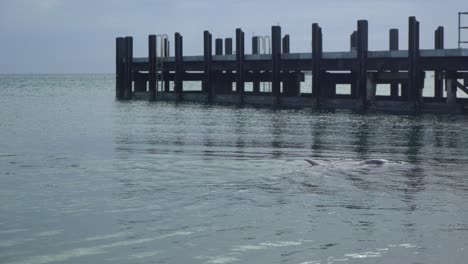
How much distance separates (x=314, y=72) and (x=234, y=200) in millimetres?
23545

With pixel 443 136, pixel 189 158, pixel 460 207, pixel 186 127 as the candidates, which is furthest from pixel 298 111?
pixel 460 207

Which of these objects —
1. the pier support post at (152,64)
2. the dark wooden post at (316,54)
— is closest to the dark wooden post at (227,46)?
the pier support post at (152,64)

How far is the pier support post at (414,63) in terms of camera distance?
28.9 metres

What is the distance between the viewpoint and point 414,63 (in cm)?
2905

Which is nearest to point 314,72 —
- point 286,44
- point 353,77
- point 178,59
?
point 353,77

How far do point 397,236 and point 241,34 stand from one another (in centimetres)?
3059

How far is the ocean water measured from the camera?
319 inches

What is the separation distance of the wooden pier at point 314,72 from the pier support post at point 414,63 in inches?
1.4

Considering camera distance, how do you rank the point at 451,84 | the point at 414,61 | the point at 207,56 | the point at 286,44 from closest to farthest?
the point at 414,61, the point at 451,84, the point at 207,56, the point at 286,44

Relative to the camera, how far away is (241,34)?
127ft

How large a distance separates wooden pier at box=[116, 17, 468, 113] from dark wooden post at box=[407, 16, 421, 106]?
35mm

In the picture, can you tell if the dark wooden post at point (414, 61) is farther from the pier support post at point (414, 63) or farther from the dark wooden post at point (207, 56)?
the dark wooden post at point (207, 56)

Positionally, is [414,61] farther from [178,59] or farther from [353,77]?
[178,59]

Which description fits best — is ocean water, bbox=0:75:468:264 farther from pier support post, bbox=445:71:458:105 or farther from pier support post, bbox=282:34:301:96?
pier support post, bbox=282:34:301:96
